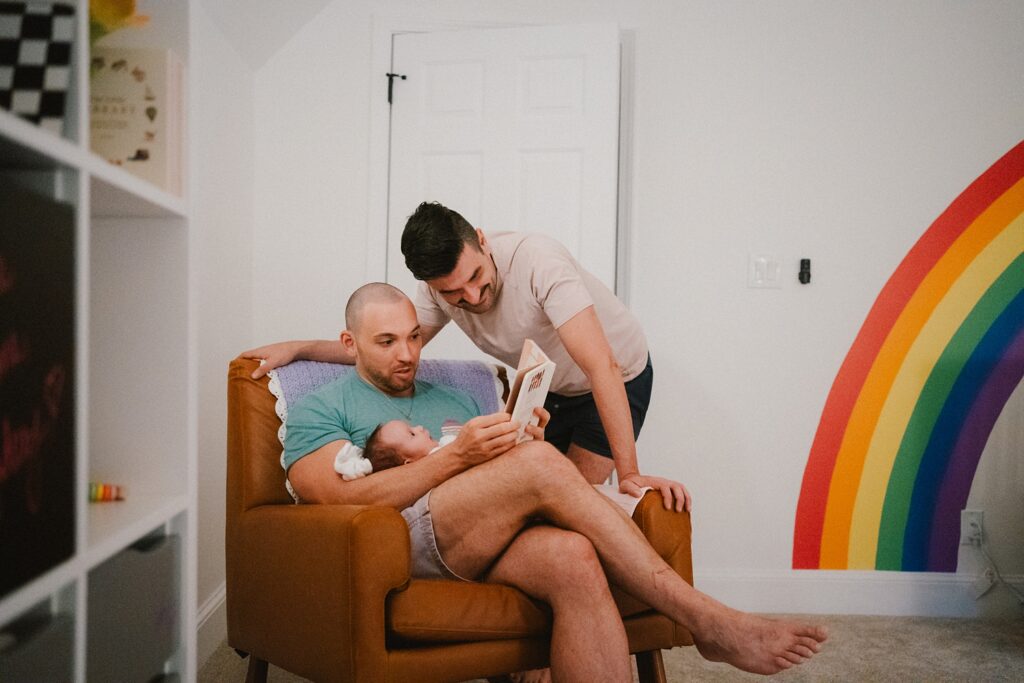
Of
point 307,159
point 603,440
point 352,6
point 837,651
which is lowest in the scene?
point 837,651

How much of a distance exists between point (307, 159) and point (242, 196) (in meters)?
0.29

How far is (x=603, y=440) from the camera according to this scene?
209 cm

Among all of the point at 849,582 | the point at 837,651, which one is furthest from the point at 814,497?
the point at 837,651

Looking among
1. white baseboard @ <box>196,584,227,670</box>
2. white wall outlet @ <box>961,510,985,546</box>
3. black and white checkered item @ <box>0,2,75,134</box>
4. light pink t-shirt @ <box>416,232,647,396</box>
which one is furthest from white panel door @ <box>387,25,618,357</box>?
black and white checkered item @ <box>0,2,75,134</box>

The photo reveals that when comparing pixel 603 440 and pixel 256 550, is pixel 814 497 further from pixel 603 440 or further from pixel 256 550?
pixel 256 550

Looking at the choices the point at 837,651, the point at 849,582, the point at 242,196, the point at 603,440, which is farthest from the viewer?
the point at 849,582

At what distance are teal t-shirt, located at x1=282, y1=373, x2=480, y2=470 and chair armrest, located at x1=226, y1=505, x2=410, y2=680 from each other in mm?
161

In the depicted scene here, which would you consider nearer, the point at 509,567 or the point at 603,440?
the point at 509,567

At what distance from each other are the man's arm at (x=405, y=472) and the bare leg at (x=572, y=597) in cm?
21

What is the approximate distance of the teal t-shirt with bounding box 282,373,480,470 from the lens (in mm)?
1554

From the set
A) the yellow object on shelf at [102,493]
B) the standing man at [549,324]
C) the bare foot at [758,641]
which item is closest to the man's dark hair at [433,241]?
the standing man at [549,324]

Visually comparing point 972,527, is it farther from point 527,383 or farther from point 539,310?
point 527,383

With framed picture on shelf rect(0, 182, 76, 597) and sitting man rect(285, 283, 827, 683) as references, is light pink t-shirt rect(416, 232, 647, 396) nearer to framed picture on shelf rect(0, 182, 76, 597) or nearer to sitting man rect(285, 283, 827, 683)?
sitting man rect(285, 283, 827, 683)

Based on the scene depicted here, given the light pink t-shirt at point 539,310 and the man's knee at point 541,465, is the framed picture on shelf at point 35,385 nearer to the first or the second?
the man's knee at point 541,465
